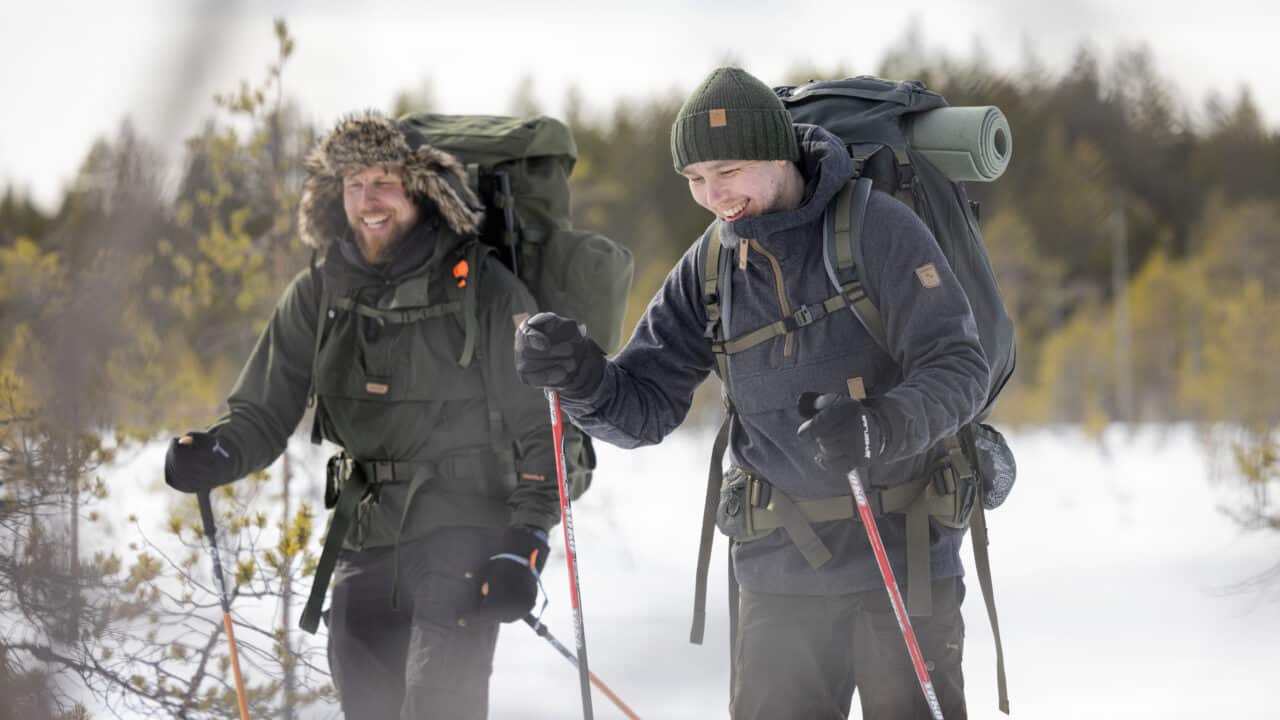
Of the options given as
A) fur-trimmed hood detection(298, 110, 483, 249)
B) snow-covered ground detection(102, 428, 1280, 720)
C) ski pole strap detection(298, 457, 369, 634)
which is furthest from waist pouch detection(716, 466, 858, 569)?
snow-covered ground detection(102, 428, 1280, 720)

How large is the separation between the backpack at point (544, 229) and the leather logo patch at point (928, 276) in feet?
4.33

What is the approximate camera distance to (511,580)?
3043 mm

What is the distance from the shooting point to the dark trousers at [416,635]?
313cm

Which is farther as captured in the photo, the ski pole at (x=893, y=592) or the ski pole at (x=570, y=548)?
the ski pole at (x=570, y=548)

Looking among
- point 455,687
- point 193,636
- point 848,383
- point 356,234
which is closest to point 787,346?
point 848,383

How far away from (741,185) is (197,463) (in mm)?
1694

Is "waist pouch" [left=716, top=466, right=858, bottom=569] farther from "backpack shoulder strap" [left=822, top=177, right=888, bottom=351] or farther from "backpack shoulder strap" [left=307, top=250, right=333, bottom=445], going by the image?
"backpack shoulder strap" [left=307, top=250, right=333, bottom=445]

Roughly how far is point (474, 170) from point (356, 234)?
0.45 m

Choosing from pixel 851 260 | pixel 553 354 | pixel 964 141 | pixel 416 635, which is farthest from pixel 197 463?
pixel 964 141

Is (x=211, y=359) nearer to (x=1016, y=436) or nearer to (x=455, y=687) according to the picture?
(x=455, y=687)

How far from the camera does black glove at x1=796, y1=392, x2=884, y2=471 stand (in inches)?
84.0

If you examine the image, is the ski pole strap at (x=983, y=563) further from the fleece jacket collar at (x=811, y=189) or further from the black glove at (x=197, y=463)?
the black glove at (x=197, y=463)

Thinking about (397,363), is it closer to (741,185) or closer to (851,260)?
(741,185)

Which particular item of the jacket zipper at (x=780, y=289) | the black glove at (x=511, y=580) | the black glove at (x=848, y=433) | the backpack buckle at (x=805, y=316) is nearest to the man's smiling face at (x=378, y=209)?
the black glove at (x=511, y=580)
